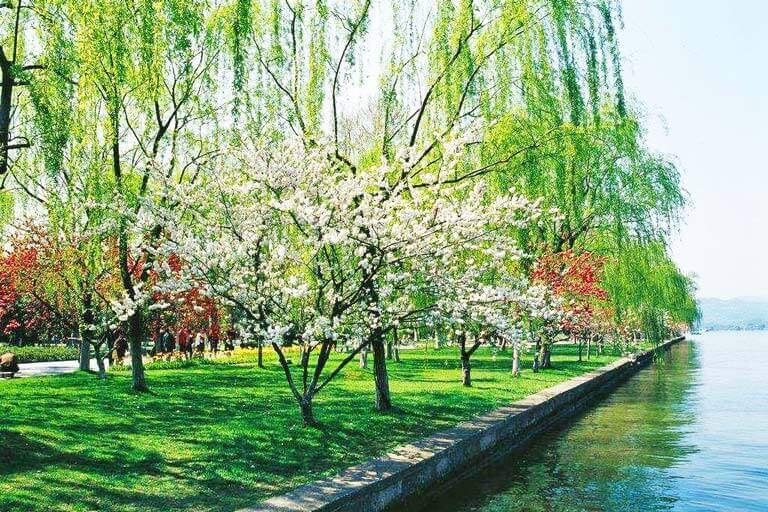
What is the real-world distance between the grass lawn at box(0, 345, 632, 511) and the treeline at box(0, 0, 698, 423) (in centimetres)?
108

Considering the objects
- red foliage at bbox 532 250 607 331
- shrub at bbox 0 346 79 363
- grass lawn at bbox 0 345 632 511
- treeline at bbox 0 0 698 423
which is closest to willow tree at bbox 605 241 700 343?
red foliage at bbox 532 250 607 331

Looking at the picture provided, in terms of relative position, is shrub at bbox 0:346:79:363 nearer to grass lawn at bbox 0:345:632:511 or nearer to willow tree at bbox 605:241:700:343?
grass lawn at bbox 0:345:632:511

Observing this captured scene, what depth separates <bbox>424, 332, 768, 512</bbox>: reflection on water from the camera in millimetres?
9875

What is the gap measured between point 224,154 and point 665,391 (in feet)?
65.9

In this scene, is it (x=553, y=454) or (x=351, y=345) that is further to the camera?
(x=553, y=454)

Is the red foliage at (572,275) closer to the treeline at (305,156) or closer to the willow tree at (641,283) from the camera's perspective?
the willow tree at (641,283)

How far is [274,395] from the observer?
15953mm

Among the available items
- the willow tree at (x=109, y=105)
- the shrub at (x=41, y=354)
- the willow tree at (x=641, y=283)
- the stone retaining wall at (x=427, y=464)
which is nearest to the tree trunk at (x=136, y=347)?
the willow tree at (x=109, y=105)

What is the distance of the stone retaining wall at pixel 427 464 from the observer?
7.13 meters

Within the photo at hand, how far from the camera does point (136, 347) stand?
15.3m

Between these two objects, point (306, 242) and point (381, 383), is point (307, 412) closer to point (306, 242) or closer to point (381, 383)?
point (381, 383)

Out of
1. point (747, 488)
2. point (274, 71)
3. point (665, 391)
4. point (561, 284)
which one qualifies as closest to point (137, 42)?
point (274, 71)

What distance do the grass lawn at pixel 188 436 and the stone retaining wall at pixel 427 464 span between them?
0.42 m

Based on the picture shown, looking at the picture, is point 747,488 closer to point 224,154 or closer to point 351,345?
point 351,345
